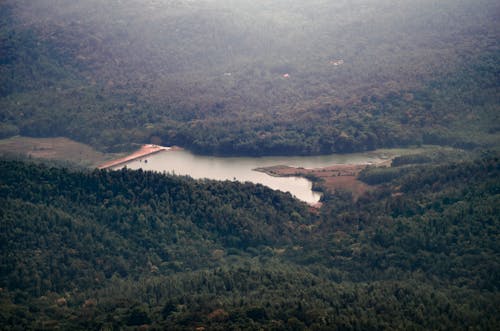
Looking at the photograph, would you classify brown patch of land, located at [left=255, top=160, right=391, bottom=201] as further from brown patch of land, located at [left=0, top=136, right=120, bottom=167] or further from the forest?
brown patch of land, located at [left=0, top=136, right=120, bottom=167]

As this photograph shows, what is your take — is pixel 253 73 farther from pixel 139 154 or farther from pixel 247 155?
pixel 139 154

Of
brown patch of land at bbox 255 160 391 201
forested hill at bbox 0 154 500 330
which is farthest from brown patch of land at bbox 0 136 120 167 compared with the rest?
forested hill at bbox 0 154 500 330

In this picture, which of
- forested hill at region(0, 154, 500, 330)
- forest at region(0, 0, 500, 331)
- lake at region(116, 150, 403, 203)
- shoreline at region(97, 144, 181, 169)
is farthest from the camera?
shoreline at region(97, 144, 181, 169)

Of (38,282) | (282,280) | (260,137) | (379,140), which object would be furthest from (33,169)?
(379,140)

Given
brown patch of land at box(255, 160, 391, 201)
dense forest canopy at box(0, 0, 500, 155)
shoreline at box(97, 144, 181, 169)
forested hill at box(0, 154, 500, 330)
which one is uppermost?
dense forest canopy at box(0, 0, 500, 155)

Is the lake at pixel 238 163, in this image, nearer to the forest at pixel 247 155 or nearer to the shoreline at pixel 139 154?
the shoreline at pixel 139 154
